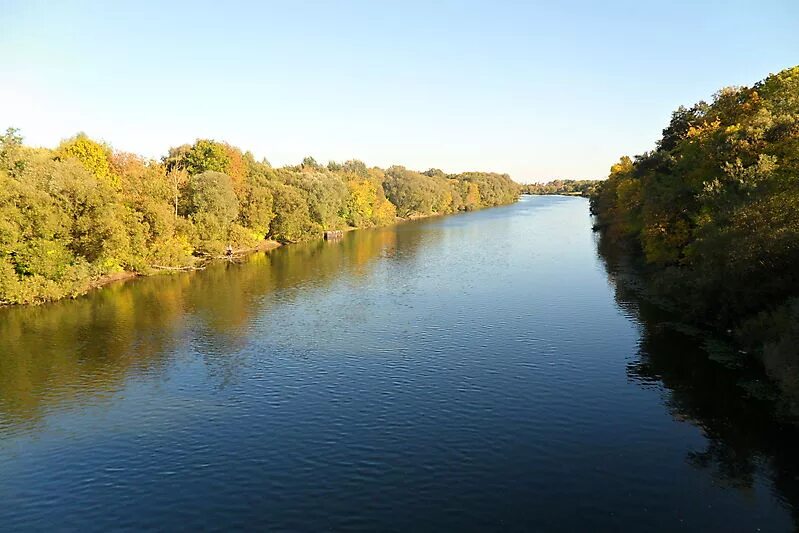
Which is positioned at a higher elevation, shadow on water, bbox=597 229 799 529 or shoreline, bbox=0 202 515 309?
shoreline, bbox=0 202 515 309

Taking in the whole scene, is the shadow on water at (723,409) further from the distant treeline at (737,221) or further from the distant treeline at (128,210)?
the distant treeline at (128,210)

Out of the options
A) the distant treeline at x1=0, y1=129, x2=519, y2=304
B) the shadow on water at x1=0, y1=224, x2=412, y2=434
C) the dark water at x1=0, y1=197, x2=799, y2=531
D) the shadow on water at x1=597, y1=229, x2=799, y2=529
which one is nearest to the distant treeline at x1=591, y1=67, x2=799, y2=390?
the shadow on water at x1=597, y1=229, x2=799, y2=529

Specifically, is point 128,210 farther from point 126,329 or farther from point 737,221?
point 737,221

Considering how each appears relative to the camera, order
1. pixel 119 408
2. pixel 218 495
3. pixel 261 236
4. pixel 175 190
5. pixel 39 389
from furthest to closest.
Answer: pixel 261 236, pixel 175 190, pixel 39 389, pixel 119 408, pixel 218 495

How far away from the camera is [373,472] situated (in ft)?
82.8

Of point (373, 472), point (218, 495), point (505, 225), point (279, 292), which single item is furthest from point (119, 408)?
point (505, 225)

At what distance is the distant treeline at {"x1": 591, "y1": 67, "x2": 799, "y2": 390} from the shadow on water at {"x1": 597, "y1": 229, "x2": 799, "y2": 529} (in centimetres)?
243

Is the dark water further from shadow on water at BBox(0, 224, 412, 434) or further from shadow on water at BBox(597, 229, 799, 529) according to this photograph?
shadow on water at BBox(0, 224, 412, 434)

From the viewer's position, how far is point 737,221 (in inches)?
1517

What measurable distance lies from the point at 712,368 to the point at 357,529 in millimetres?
28597

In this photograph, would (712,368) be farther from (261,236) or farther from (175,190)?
(261,236)

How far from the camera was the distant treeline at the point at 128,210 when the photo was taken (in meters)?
60.4

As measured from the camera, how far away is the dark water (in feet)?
74.0

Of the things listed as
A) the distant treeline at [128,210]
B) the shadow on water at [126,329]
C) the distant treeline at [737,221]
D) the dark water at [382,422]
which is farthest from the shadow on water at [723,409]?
the distant treeline at [128,210]
